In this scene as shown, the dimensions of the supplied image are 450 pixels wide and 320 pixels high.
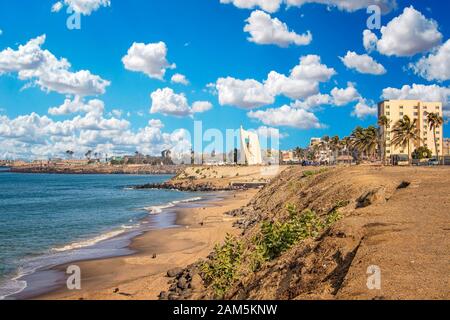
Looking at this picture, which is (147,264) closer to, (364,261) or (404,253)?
(364,261)

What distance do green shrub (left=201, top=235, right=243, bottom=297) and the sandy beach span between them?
10.4ft

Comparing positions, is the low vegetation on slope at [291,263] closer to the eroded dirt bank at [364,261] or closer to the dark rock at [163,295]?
the eroded dirt bank at [364,261]

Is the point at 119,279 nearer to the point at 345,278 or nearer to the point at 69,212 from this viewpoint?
the point at 345,278

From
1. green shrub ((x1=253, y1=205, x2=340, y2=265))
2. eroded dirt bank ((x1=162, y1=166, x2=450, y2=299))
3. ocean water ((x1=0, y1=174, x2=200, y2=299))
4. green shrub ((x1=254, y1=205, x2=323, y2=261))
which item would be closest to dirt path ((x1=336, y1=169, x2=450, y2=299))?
eroded dirt bank ((x1=162, y1=166, x2=450, y2=299))

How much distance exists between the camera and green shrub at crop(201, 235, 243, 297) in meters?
15.9

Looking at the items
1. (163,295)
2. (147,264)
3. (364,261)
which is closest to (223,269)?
(163,295)

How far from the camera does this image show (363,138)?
290 ft

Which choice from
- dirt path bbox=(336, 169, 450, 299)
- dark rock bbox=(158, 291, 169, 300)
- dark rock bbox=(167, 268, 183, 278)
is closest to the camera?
dirt path bbox=(336, 169, 450, 299)

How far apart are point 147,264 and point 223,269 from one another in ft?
37.1

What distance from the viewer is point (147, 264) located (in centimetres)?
2672

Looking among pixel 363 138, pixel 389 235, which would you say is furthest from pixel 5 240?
pixel 363 138

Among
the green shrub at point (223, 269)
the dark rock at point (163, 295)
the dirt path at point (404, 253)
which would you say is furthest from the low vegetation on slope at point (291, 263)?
the dirt path at point (404, 253)

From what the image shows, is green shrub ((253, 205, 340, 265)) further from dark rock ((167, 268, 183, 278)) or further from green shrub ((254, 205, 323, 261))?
dark rock ((167, 268, 183, 278))

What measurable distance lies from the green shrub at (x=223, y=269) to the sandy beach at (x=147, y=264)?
10.4 ft
